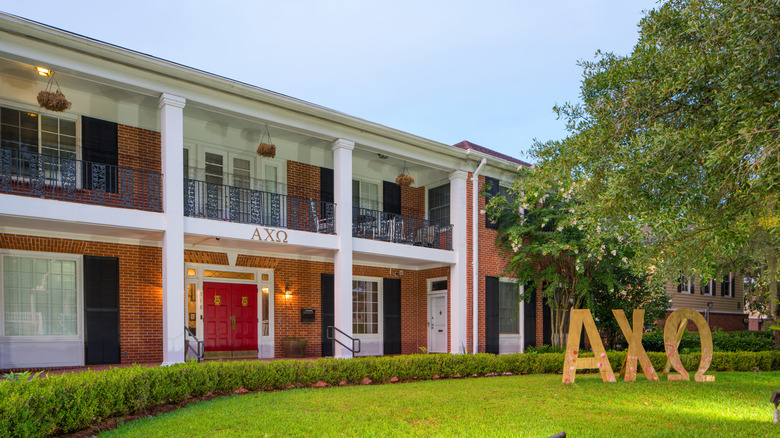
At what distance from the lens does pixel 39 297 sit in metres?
11.6

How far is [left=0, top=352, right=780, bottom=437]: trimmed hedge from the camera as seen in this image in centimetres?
627

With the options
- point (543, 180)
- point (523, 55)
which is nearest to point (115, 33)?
point (523, 55)

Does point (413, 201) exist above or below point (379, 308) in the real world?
above

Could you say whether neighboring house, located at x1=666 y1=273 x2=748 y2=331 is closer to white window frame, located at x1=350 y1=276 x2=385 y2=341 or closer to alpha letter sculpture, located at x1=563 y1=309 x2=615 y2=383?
white window frame, located at x1=350 y1=276 x2=385 y2=341

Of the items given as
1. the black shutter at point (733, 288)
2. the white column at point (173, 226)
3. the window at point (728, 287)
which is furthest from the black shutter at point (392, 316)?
the black shutter at point (733, 288)

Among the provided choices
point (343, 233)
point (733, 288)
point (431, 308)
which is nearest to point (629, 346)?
point (343, 233)

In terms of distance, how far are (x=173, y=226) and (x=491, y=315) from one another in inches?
365

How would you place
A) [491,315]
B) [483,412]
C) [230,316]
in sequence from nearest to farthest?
[483,412] < [230,316] < [491,315]

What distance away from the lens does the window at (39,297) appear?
11.2 metres

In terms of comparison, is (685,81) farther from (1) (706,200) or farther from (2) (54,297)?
(2) (54,297)

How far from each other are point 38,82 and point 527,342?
14320mm

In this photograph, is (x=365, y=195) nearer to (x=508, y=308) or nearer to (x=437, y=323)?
(x=437, y=323)

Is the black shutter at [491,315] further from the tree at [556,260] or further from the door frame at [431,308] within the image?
the door frame at [431,308]

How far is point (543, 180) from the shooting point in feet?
32.3
